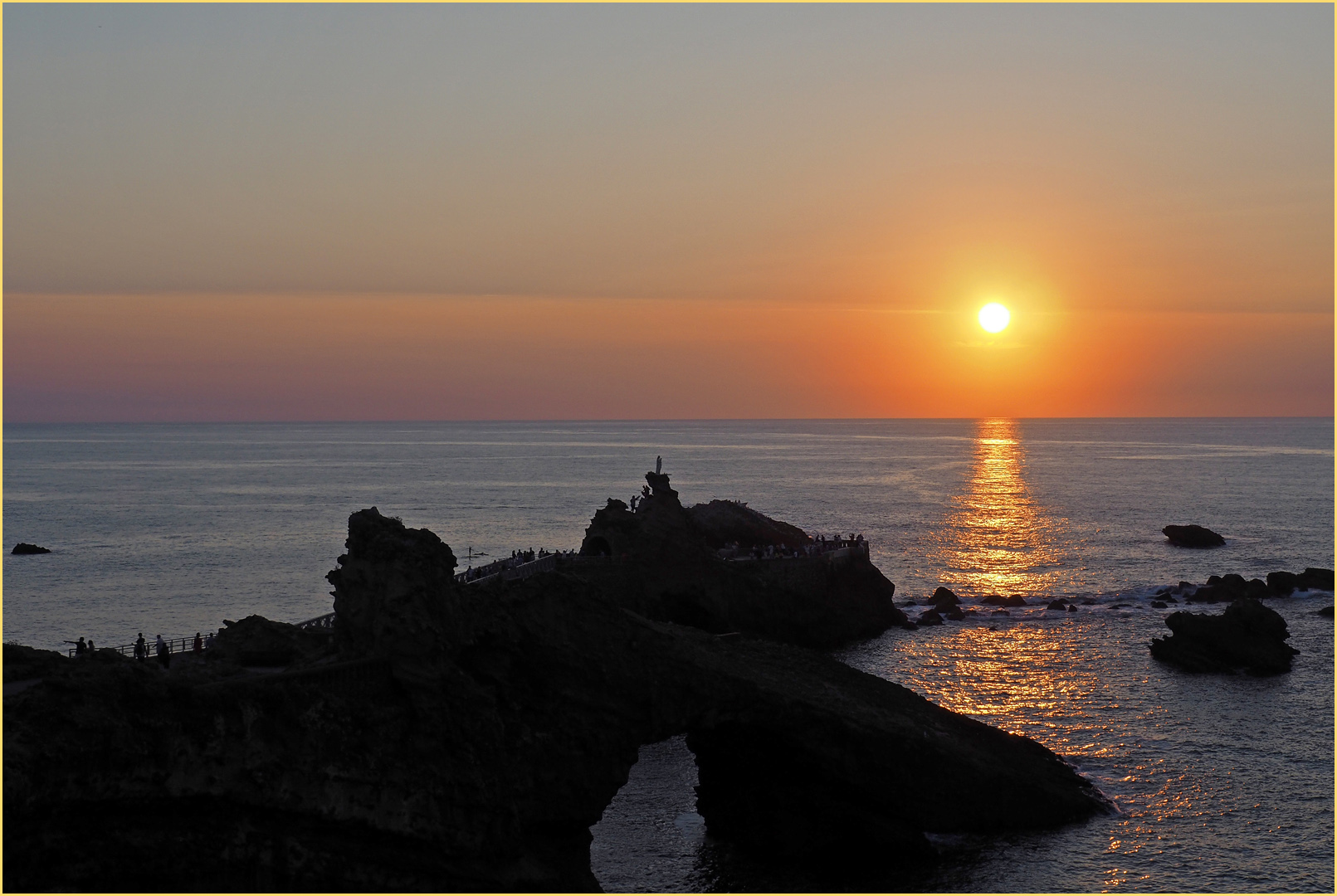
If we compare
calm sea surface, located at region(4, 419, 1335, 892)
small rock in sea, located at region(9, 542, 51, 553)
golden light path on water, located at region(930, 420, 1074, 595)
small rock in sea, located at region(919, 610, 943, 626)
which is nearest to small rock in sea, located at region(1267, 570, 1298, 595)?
calm sea surface, located at region(4, 419, 1335, 892)

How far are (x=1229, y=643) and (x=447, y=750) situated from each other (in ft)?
144

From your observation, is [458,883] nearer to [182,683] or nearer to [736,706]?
[182,683]

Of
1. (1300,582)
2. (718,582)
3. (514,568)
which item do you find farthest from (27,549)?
(1300,582)

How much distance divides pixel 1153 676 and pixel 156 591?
205ft

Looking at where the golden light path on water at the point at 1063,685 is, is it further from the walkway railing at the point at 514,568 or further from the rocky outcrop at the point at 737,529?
the walkway railing at the point at 514,568

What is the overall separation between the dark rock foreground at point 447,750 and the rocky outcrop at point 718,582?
16.2 meters

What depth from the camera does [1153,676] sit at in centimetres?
5416

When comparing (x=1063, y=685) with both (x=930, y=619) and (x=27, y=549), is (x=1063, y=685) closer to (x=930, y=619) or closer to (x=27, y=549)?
(x=930, y=619)

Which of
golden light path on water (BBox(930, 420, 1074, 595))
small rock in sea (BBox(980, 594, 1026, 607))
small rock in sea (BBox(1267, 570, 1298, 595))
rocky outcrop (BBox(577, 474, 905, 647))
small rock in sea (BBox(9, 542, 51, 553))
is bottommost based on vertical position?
golden light path on water (BBox(930, 420, 1074, 595))

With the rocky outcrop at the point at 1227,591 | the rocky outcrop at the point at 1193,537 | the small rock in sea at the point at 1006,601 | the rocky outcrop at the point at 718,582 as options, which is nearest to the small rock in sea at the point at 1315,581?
the rocky outcrop at the point at 1227,591

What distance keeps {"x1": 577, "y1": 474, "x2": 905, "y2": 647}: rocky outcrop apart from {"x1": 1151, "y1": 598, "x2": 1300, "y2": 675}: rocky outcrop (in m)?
16.3

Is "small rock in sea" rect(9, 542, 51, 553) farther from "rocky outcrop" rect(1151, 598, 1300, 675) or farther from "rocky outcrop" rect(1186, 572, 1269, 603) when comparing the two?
"rocky outcrop" rect(1186, 572, 1269, 603)

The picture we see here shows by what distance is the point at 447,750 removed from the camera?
2683cm

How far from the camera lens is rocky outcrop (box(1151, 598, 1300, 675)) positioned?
55.2m
